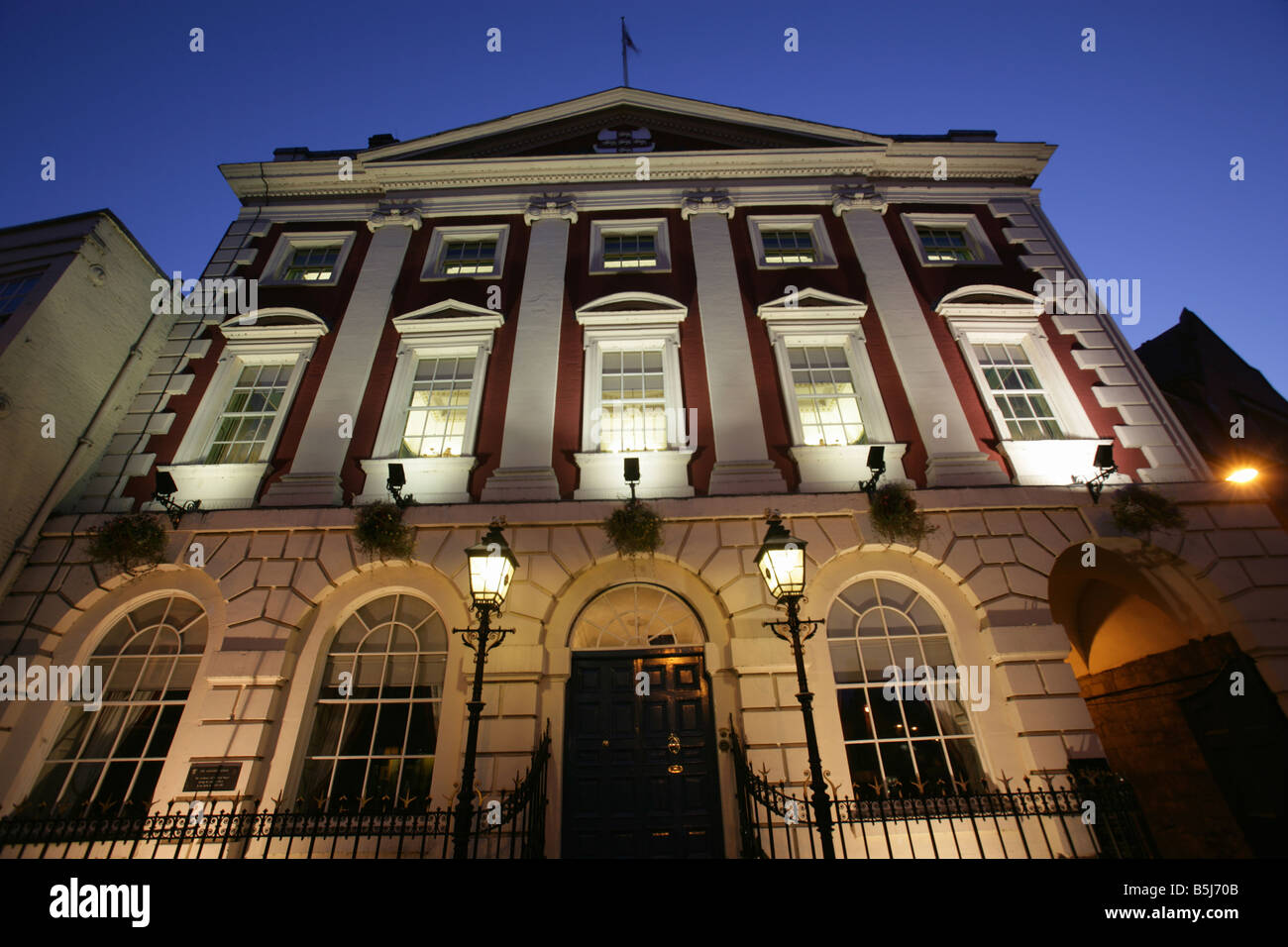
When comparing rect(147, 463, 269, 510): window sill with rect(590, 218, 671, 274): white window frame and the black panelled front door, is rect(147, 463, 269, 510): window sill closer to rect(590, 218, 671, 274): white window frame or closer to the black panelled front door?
the black panelled front door

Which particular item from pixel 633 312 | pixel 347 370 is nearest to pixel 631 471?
pixel 633 312

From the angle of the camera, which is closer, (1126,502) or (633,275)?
(1126,502)

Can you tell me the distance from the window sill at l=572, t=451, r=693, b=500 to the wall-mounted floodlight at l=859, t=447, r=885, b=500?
8.96 feet

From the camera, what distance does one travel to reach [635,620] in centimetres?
816

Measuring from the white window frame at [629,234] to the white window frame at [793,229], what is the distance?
1.93 meters

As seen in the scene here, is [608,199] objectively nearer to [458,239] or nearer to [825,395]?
[458,239]

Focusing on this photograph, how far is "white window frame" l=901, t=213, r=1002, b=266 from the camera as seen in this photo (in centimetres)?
1180

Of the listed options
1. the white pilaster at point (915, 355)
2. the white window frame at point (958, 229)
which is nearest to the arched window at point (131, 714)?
the white pilaster at point (915, 355)

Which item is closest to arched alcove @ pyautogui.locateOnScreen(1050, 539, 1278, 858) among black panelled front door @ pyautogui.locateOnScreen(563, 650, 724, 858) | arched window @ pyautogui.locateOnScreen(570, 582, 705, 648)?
arched window @ pyautogui.locateOnScreen(570, 582, 705, 648)

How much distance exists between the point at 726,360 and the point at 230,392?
9.33 m

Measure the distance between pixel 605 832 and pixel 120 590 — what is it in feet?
26.3
